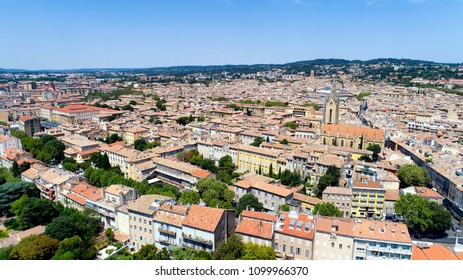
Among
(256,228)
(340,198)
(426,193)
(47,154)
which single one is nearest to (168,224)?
(256,228)

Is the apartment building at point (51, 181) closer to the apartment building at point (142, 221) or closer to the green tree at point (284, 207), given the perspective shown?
the apartment building at point (142, 221)

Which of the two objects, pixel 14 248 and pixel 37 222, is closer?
pixel 14 248

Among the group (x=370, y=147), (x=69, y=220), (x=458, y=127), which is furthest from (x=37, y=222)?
(x=458, y=127)

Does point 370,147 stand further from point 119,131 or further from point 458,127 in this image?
point 119,131

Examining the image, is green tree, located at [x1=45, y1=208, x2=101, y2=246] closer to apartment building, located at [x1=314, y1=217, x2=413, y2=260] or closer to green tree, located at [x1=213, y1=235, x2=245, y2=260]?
green tree, located at [x1=213, y1=235, x2=245, y2=260]

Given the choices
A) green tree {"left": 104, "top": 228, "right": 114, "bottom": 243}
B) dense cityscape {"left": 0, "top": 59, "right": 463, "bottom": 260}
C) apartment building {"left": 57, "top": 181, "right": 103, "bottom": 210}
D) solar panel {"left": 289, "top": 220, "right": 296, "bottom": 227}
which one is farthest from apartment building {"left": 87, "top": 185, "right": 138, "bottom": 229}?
solar panel {"left": 289, "top": 220, "right": 296, "bottom": 227}
